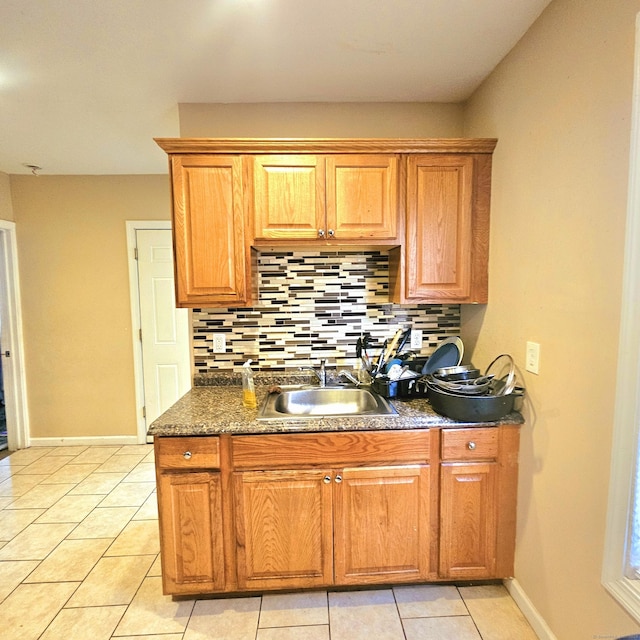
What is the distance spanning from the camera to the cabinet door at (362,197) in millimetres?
1790

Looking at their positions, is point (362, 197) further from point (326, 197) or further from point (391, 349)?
point (391, 349)

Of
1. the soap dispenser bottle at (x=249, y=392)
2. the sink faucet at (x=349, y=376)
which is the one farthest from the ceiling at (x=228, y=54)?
A: the sink faucet at (x=349, y=376)

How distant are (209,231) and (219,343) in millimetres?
669

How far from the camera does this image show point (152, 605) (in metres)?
1.62

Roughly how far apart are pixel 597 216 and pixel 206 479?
1.72 m

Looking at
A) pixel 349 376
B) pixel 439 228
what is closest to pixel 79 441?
pixel 349 376

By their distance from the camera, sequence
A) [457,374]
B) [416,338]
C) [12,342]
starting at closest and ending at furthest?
[457,374] → [416,338] → [12,342]

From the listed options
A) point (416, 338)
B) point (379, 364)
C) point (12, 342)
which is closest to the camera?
point (379, 364)

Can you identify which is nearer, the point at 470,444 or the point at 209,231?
the point at 470,444

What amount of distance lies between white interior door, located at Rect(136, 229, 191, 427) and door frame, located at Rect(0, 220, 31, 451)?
1.05 m

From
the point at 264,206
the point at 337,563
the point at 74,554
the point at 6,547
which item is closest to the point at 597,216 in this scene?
the point at 264,206

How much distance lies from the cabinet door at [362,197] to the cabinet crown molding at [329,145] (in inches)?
1.8

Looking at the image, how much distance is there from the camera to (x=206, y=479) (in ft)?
5.01

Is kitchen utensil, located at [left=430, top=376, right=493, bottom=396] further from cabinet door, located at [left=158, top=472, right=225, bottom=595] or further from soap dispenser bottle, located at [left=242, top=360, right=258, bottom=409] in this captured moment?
cabinet door, located at [left=158, top=472, right=225, bottom=595]
